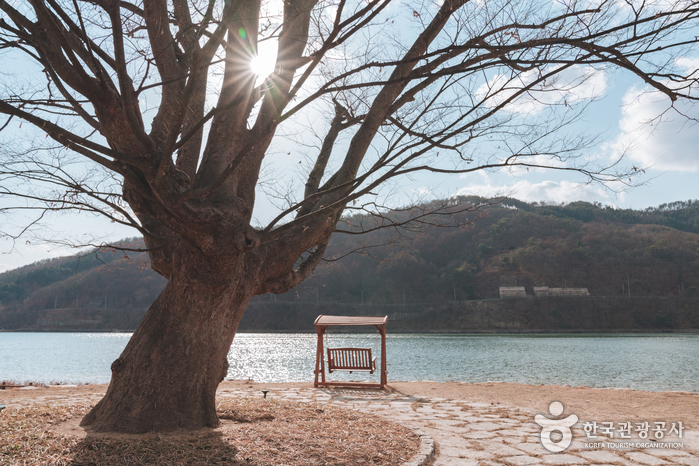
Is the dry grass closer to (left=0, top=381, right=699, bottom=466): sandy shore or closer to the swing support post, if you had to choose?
(left=0, top=381, right=699, bottom=466): sandy shore

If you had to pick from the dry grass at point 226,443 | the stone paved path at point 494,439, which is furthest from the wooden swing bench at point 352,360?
the dry grass at point 226,443

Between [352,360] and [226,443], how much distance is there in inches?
254

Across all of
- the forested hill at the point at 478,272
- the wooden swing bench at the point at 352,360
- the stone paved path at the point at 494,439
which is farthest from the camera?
the forested hill at the point at 478,272

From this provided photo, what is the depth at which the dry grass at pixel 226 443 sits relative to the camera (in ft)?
8.89

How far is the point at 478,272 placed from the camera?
6881cm

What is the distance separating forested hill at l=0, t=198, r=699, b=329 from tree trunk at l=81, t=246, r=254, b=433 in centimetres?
5520

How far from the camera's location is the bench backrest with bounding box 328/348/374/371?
9.34m

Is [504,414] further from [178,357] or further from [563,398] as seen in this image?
[178,357]

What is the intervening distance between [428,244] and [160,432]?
2794 inches

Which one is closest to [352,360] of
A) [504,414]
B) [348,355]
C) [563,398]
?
[348,355]

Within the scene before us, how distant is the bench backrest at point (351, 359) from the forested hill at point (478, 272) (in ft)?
162

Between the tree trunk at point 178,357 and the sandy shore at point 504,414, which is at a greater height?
the tree trunk at point 178,357

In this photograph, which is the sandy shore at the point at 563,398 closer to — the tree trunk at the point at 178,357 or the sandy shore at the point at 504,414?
the sandy shore at the point at 504,414

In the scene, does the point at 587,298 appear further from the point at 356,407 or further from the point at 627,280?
the point at 356,407
